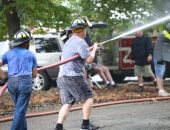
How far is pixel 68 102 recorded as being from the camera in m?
7.07

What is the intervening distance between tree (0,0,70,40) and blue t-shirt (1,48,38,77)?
171 inches

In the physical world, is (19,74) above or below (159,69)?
above

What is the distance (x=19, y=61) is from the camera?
256 inches

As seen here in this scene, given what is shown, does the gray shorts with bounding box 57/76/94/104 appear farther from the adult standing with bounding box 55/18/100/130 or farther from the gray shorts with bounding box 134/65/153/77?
the gray shorts with bounding box 134/65/153/77

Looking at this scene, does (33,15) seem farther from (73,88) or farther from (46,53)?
(73,88)

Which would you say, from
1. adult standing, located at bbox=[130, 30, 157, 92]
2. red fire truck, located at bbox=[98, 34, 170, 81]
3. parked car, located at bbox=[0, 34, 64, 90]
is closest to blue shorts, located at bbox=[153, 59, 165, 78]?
adult standing, located at bbox=[130, 30, 157, 92]

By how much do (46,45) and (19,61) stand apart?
9.44 meters

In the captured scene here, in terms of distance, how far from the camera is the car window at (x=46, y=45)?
1584cm

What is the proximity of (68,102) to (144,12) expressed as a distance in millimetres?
8677

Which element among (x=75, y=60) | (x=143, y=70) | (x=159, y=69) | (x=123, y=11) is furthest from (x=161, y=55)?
(x=75, y=60)

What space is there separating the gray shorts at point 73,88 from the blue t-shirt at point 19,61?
0.70m

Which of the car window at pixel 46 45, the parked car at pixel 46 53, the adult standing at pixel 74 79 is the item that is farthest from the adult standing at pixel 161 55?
the car window at pixel 46 45

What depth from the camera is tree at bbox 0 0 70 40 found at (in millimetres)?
11250

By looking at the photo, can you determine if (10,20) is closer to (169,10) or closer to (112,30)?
(169,10)
